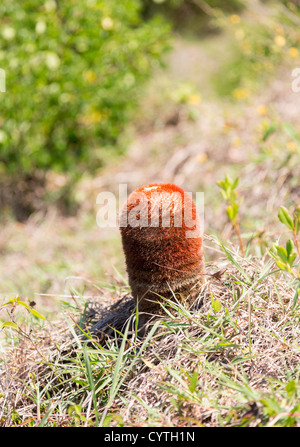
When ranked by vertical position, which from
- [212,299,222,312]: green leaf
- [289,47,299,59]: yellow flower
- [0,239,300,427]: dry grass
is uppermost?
[289,47,299,59]: yellow flower

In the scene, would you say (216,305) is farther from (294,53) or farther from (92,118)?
(92,118)

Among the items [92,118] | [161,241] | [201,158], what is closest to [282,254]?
[161,241]

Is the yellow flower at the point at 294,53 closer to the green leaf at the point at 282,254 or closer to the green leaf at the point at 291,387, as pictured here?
the green leaf at the point at 282,254

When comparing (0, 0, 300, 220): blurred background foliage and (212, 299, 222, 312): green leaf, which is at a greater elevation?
(0, 0, 300, 220): blurred background foliage

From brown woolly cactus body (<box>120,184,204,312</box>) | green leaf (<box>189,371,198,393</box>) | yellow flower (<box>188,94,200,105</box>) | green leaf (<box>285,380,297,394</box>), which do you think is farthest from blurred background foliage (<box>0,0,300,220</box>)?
green leaf (<box>285,380,297,394</box>)

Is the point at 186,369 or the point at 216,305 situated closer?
the point at 186,369

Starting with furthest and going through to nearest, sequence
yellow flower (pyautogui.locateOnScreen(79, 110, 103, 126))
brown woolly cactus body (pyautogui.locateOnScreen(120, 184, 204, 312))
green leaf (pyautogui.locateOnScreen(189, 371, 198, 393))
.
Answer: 1. yellow flower (pyautogui.locateOnScreen(79, 110, 103, 126))
2. brown woolly cactus body (pyautogui.locateOnScreen(120, 184, 204, 312))
3. green leaf (pyautogui.locateOnScreen(189, 371, 198, 393))

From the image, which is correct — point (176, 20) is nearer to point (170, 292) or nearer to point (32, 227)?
point (32, 227)

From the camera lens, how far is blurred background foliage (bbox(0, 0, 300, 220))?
3838 millimetres

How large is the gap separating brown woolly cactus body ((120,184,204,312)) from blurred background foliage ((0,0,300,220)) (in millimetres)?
2585

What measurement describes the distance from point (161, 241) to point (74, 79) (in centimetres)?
281

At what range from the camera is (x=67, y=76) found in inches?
154

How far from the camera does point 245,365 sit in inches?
59.4

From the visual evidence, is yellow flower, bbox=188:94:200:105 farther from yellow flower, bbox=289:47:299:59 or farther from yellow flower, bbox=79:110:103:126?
yellow flower, bbox=289:47:299:59
